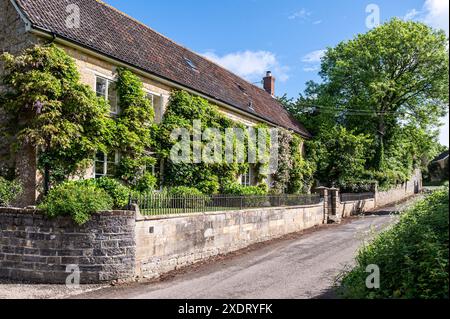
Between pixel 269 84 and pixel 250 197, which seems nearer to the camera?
pixel 250 197

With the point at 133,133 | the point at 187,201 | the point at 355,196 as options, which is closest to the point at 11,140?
the point at 133,133

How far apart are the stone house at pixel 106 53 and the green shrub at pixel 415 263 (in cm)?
987

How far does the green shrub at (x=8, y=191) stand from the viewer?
33.4 ft

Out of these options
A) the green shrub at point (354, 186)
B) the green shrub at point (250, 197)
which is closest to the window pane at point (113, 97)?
the green shrub at point (250, 197)

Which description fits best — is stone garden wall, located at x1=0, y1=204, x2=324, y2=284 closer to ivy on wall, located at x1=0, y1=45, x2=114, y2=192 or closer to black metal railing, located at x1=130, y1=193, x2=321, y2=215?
black metal railing, located at x1=130, y1=193, x2=321, y2=215

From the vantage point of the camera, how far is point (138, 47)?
54.5ft

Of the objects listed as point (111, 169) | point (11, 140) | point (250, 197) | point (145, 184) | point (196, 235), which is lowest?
point (196, 235)

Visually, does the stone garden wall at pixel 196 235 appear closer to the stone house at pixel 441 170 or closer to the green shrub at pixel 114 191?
the green shrub at pixel 114 191

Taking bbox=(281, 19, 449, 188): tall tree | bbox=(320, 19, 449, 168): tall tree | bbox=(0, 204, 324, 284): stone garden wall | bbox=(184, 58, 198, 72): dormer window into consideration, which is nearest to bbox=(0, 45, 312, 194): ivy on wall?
bbox=(0, 204, 324, 284): stone garden wall

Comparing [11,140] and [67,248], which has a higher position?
[11,140]

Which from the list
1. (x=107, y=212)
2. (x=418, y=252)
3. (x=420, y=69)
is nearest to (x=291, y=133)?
(x=420, y=69)

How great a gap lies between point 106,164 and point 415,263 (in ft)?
35.9

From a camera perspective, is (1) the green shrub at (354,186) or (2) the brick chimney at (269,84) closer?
(1) the green shrub at (354,186)

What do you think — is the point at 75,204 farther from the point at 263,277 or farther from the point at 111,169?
the point at 111,169
